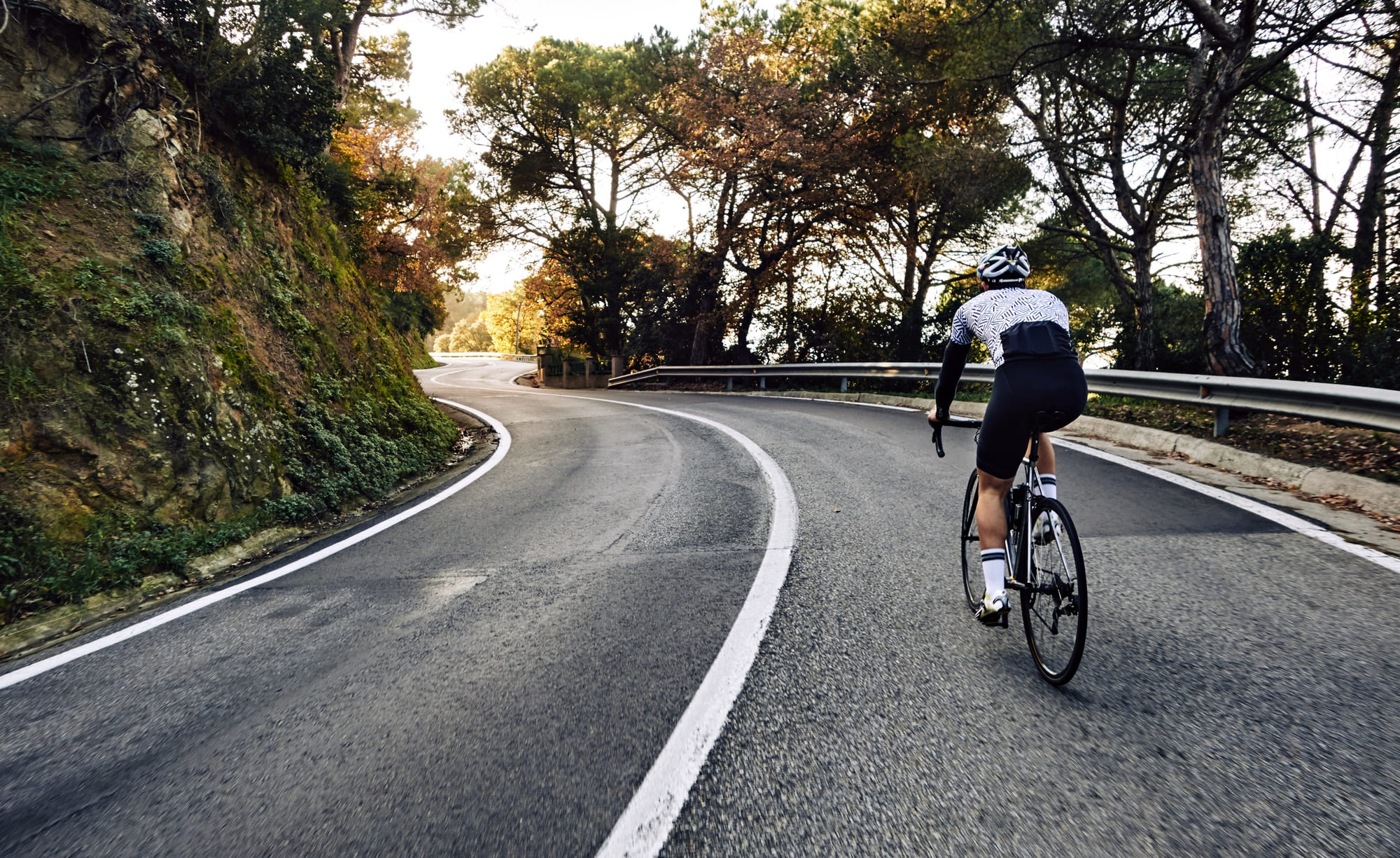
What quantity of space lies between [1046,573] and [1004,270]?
1.48m

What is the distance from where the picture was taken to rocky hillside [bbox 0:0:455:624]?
15.1ft

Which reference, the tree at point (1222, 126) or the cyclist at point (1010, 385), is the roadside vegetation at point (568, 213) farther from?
the cyclist at point (1010, 385)

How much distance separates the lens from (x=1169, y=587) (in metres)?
3.61

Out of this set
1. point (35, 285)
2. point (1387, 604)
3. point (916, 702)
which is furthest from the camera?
point (35, 285)

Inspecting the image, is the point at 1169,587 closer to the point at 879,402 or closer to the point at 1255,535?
the point at 1255,535

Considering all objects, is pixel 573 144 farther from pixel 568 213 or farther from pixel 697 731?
pixel 697 731

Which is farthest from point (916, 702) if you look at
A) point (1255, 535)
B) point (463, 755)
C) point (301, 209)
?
point (301, 209)

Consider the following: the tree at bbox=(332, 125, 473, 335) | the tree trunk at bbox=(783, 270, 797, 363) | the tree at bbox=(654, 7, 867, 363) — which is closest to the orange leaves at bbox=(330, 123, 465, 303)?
the tree at bbox=(332, 125, 473, 335)

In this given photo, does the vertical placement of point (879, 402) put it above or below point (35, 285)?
below

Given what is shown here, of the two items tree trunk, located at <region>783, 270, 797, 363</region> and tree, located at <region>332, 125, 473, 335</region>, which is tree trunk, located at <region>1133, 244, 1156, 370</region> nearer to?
tree trunk, located at <region>783, 270, 797, 363</region>

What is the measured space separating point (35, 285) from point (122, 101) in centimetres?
266

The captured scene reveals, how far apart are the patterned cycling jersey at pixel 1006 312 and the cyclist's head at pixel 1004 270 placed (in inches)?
1.7

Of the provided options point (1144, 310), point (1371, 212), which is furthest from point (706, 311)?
point (1371, 212)

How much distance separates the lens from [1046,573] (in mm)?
2869
